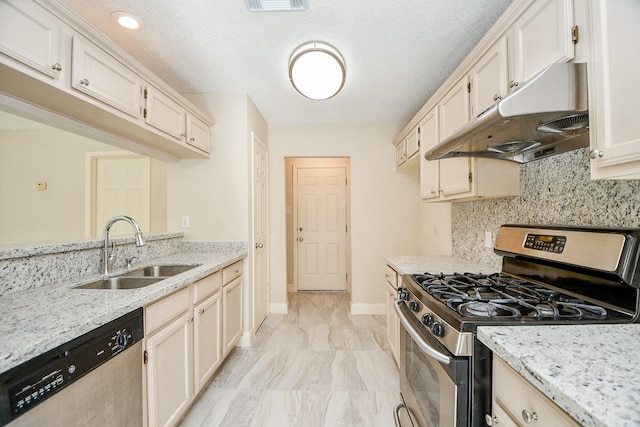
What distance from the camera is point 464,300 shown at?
1.11 metres

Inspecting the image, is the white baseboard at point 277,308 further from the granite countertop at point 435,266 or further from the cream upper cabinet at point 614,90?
the cream upper cabinet at point 614,90

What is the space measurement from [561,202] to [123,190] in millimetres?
4098

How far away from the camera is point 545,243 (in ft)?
4.19

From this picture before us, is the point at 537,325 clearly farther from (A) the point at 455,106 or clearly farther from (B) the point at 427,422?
(A) the point at 455,106

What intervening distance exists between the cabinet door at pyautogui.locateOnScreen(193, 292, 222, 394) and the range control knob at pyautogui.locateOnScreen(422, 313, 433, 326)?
4.39 ft

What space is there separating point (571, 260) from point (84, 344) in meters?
1.86

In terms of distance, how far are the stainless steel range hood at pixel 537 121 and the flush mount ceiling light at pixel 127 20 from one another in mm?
1936

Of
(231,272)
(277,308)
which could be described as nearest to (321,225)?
(277,308)

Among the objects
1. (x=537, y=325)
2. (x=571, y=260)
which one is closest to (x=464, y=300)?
(x=537, y=325)

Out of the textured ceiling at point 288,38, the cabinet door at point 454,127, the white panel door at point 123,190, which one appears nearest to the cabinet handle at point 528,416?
the cabinet door at point 454,127

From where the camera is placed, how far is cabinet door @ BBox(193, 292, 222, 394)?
169 centimetres

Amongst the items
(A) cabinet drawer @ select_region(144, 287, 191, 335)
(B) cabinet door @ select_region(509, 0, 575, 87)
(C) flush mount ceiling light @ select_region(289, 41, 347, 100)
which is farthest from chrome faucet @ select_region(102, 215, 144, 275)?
(B) cabinet door @ select_region(509, 0, 575, 87)

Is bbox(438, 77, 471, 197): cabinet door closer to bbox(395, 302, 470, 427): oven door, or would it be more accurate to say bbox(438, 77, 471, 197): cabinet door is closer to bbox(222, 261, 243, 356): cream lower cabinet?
bbox(395, 302, 470, 427): oven door

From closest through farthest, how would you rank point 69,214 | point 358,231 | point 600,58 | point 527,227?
point 600,58, point 527,227, point 69,214, point 358,231
